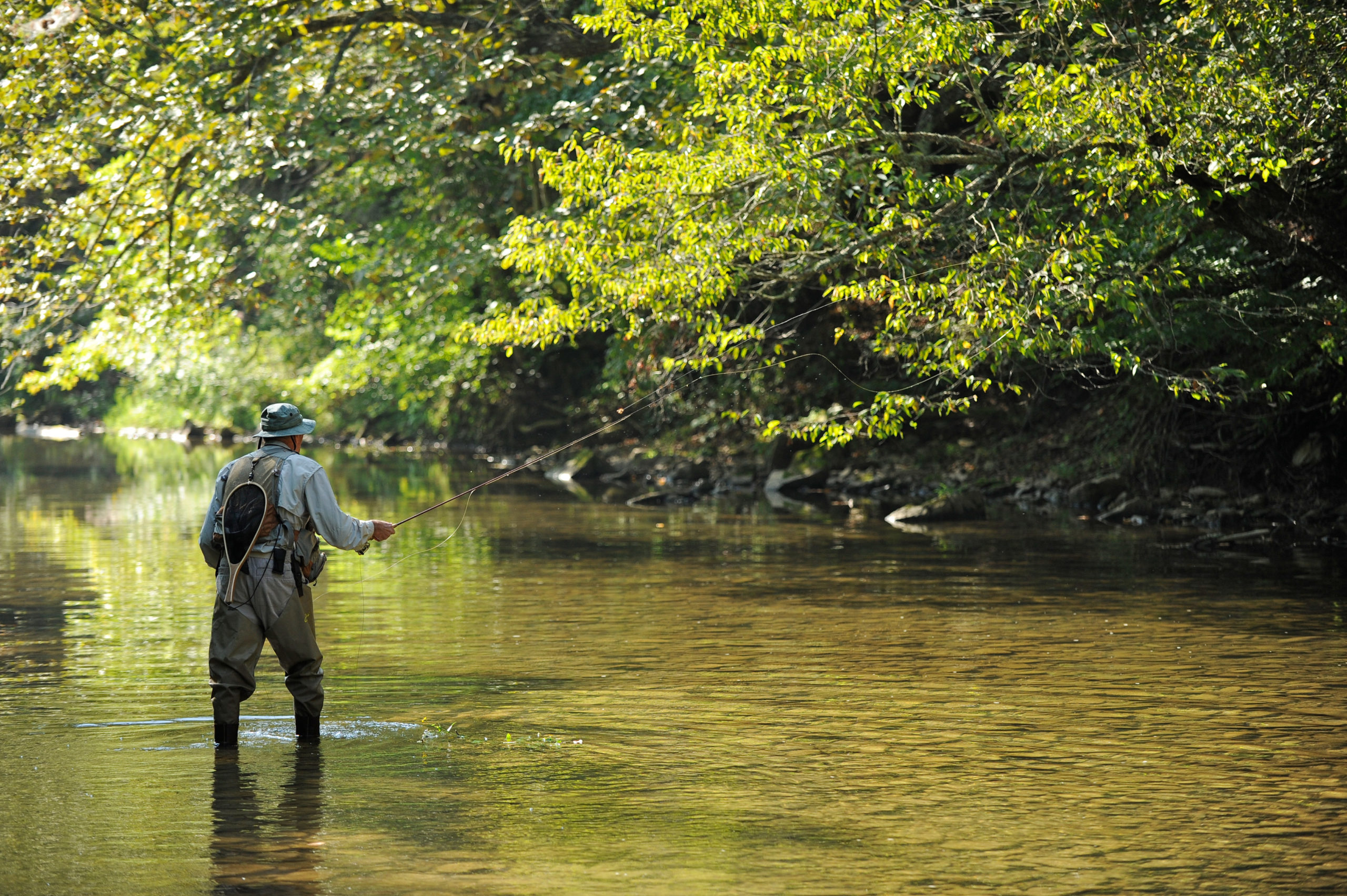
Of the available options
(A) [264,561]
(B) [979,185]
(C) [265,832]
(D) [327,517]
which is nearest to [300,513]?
(D) [327,517]

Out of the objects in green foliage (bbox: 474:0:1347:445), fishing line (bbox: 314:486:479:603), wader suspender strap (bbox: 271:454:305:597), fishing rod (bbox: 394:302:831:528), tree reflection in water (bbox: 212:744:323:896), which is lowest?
tree reflection in water (bbox: 212:744:323:896)

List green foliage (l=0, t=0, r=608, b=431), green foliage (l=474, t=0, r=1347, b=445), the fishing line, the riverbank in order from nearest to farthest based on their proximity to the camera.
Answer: green foliage (l=474, t=0, r=1347, b=445) → the fishing line → green foliage (l=0, t=0, r=608, b=431) → the riverbank

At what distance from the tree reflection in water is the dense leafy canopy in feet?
15.1

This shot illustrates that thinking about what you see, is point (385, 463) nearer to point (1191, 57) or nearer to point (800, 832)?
point (1191, 57)

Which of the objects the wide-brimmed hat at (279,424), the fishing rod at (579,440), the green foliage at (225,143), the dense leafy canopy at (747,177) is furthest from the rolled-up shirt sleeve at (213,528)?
the green foliage at (225,143)

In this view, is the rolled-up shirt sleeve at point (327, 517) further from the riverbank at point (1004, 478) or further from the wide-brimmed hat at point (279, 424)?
the riverbank at point (1004, 478)

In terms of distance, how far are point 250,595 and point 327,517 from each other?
0.48m

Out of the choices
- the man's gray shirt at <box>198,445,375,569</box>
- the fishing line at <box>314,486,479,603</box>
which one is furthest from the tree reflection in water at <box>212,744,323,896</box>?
the fishing line at <box>314,486,479,603</box>

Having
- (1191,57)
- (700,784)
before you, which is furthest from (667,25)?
(700,784)

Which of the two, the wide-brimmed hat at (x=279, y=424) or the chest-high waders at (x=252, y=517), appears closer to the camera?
the chest-high waders at (x=252, y=517)

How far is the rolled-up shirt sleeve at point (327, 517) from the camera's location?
23.1 ft

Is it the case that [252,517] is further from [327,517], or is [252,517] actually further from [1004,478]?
[1004,478]

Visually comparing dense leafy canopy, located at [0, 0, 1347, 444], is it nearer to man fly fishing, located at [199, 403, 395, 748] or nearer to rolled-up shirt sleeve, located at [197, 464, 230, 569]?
man fly fishing, located at [199, 403, 395, 748]

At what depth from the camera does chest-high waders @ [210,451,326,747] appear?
6.98 meters
